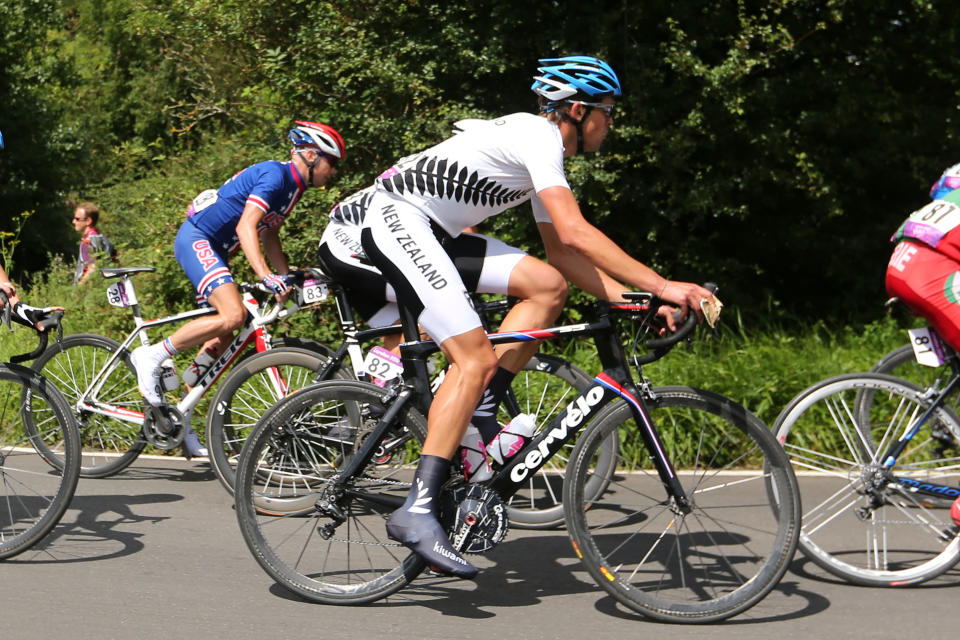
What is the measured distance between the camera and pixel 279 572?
4668mm

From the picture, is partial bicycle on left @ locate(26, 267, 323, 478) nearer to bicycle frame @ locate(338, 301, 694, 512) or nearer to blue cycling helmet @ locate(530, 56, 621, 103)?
bicycle frame @ locate(338, 301, 694, 512)

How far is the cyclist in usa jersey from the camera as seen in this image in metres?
6.85

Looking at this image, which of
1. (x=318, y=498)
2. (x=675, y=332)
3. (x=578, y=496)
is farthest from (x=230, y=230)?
(x=675, y=332)

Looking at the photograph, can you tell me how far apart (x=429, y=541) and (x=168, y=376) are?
3167 millimetres

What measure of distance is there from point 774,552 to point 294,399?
1874mm

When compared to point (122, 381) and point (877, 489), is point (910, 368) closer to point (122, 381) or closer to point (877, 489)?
point (877, 489)

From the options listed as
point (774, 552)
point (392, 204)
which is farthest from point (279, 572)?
point (774, 552)

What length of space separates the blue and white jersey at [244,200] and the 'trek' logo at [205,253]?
10 cm

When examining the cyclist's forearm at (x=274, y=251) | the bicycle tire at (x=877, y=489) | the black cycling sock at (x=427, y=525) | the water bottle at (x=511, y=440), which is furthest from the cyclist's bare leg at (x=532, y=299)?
the cyclist's forearm at (x=274, y=251)

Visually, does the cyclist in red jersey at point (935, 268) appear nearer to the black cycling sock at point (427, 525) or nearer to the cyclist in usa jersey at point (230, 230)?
the black cycling sock at point (427, 525)

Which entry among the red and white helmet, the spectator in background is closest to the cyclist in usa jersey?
the red and white helmet

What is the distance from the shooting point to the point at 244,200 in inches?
277

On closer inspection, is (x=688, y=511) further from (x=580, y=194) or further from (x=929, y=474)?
(x=580, y=194)

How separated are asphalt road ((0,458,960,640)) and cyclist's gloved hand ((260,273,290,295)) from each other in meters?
1.43
